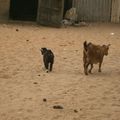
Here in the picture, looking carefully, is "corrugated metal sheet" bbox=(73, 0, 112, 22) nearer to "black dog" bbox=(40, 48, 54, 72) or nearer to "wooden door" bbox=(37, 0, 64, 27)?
"wooden door" bbox=(37, 0, 64, 27)

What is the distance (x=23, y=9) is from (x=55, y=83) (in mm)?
12786

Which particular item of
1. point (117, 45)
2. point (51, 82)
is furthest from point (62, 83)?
point (117, 45)

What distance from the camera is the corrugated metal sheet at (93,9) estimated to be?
20.4 m

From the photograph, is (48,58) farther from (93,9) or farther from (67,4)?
(67,4)

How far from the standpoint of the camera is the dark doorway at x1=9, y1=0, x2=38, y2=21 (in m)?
21.1

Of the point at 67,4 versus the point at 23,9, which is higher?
the point at 67,4

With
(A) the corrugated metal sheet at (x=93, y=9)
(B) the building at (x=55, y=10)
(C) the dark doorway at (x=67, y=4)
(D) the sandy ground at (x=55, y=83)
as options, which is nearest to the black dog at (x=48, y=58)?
(D) the sandy ground at (x=55, y=83)

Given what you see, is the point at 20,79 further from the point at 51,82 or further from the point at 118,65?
the point at 118,65

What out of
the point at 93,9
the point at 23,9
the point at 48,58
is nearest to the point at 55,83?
the point at 48,58

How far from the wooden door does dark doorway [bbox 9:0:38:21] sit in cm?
200

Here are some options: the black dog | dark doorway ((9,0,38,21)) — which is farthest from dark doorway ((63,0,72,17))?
the black dog

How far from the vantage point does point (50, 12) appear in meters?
19.0

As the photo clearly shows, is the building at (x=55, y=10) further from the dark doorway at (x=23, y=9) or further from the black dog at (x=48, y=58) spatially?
the black dog at (x=48, y=58)

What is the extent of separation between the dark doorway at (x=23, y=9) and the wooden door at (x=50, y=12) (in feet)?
6.57
